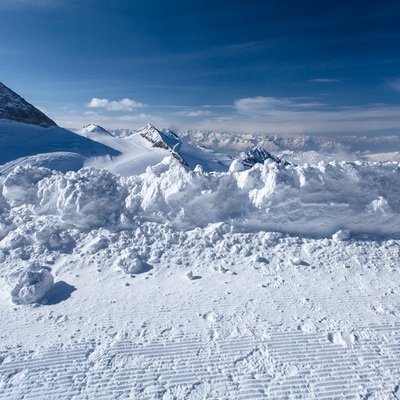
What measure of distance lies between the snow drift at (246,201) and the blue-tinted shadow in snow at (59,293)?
7.89 feet

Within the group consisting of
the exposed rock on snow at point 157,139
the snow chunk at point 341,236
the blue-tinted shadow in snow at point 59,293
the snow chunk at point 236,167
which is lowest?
the blue-tinted shadow in snow at point 59,293

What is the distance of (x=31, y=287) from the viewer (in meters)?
7.61

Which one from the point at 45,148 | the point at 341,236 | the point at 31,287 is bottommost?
the point at 31,287

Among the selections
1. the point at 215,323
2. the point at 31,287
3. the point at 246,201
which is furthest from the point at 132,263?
the point at 246,201

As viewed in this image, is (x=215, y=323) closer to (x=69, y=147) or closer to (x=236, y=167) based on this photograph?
(x=236, y=167)

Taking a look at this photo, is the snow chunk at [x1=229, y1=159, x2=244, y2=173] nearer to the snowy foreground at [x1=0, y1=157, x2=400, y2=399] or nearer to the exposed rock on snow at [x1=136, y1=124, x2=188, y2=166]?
the snowy foreground at [x1=0, y1=157, x2=400, y2=399]

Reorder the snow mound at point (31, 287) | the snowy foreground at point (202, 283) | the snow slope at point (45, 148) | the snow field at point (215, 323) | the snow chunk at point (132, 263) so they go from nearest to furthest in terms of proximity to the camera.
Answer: the snow field at point (215, 323) → the snowy foreground at point (202, 283) → the snow mound at point (31, 287) → the snow chunk at point (132, 263) → the snow slope at point (45, 148)

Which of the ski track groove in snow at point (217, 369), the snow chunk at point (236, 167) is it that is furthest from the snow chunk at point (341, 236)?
the snow chunk at point (236, 167)

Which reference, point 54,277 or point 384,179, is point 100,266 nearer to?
point 54,277

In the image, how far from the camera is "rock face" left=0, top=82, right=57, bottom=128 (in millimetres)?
37375

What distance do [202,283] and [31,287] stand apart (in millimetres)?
4318

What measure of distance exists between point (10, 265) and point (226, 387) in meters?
7.04

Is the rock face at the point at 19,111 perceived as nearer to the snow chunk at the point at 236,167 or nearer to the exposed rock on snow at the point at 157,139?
the exposed rock on snow at the point at 157,139

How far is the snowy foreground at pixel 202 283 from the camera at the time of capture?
5582 mm
